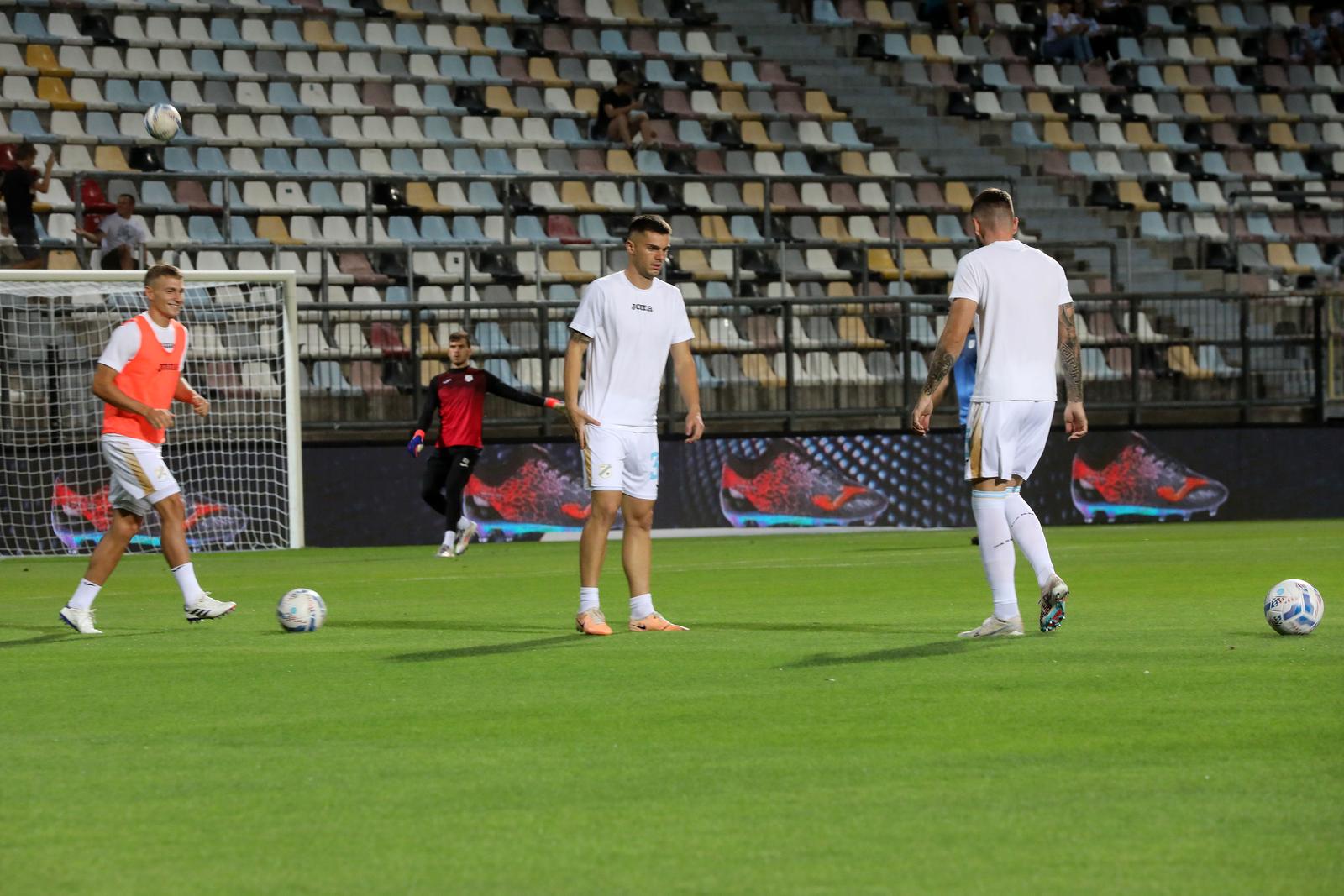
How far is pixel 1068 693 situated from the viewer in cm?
739

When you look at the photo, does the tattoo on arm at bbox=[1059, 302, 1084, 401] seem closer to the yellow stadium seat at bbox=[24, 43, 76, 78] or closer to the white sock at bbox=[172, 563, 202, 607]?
the white sock at bbox=[172, 563, 202, 607]

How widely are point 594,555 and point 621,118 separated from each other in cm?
1637

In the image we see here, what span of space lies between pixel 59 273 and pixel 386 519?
4.49 m

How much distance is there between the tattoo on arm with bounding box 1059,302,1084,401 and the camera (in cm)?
953

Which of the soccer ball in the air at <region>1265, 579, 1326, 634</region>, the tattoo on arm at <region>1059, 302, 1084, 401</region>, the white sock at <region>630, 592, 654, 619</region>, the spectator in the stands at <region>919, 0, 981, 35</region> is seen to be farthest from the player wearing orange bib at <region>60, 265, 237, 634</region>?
the spectator in the stands at <region>919, 0, 981, 35</region>

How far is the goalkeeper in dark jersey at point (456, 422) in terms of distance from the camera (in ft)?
60.4

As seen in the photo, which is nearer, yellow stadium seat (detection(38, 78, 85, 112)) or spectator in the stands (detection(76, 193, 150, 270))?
spectator in the stands (detection(76, 193, 150, 270))

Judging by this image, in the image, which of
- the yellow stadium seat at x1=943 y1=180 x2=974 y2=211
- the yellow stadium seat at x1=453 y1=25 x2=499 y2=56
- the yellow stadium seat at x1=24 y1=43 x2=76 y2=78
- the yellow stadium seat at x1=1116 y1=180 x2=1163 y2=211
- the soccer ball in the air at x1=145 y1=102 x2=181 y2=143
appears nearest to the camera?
the soccer ball in the air at x1=145 y1=102 x2=181 y2=143

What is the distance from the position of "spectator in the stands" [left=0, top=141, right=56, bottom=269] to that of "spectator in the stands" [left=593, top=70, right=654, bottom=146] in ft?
24.6

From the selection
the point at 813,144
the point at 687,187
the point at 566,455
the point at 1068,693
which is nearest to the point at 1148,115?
the point at 813,144

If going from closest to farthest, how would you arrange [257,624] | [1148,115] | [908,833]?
[908,833]
[257,624]
[1148,115]

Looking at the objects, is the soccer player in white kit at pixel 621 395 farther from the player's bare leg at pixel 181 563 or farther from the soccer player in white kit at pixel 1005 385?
the player's bare leg at pixel 181 563

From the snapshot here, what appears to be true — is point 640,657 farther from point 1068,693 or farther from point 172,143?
point 172,143

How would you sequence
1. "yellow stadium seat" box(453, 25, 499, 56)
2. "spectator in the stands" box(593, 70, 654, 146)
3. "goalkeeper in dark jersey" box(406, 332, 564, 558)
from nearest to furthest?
"goalkeeper in dark jersey" box(406, 332, 564, 558)
"spectator in the stands" box(593, 70, 654, 146)
"yellow stadium seat" box(453, 25, 499, 56)
